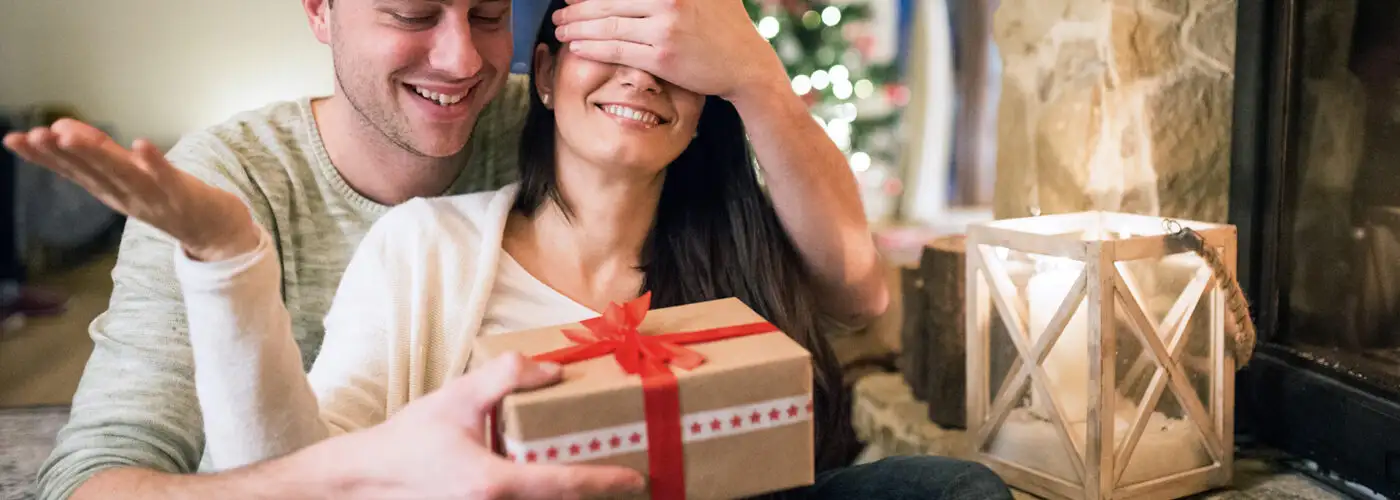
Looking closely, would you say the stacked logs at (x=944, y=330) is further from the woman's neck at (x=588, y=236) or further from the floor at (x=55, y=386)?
the woman's neck at (x=588, y=236)

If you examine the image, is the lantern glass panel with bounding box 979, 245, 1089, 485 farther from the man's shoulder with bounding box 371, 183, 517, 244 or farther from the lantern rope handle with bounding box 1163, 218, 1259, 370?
the man's shoulder with bounding box 371, 183, 517, 244

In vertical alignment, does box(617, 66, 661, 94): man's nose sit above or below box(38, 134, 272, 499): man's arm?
above

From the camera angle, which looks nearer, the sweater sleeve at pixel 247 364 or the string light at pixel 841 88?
the sweater sleeve at pixel 247 364

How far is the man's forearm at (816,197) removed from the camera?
1079mm

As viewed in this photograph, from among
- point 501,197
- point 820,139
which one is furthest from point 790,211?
point 501,197

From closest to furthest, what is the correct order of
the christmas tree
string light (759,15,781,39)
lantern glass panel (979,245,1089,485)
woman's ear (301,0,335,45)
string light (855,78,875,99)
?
1. woman's ear (301,0,335,45)
2. lantern glass panel (979,245,1089,485)
3. string light (759,15,781,39)
4. the christmas tree
5. string light (855,78,875,99)

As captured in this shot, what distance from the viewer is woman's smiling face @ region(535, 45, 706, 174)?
1.02 m

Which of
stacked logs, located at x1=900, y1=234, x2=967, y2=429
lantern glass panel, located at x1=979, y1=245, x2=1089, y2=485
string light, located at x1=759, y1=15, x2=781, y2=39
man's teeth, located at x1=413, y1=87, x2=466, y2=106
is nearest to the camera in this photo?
man's teeth, located at x1=413, y1=87, x2=466, y2=106

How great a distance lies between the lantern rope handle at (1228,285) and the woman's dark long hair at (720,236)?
0.54m

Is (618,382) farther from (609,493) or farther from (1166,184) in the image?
(1166,184)

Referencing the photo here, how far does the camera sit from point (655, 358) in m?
0.78

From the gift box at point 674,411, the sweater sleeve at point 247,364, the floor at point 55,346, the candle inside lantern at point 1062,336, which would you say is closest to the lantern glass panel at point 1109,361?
the candle inside lantern at point 1062,336

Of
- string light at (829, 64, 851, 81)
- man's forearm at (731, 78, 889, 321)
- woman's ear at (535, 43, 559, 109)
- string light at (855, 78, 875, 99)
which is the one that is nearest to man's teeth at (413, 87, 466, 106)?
woman's ear at (535, 43, 559, 109)

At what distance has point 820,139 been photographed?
116 cm
